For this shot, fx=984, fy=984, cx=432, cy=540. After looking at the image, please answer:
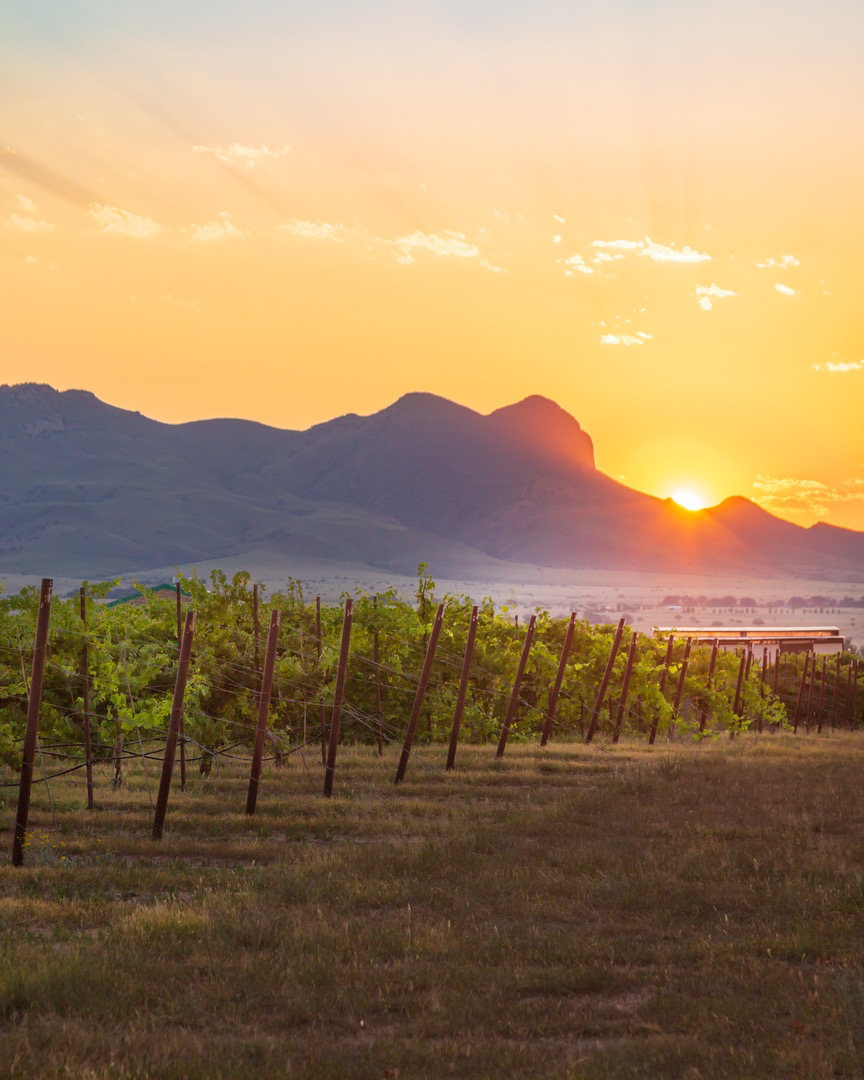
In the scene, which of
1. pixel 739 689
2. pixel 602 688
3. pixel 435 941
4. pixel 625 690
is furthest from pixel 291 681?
pixel 739 689

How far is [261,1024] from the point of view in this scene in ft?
24.2

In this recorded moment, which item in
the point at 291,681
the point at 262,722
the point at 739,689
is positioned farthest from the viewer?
the point at 739,689

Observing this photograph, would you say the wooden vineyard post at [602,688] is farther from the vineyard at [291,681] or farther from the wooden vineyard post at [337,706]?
the wooden vineyard post at [337,706]

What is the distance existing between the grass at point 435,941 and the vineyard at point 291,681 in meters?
2.18

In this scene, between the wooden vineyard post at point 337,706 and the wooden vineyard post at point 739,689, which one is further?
the wooden vineyard post at point 739,689

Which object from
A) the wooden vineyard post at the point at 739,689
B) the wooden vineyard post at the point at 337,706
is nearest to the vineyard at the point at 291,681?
the wooden vineyard post at the point at 337,706

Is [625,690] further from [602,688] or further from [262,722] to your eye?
[262,722]

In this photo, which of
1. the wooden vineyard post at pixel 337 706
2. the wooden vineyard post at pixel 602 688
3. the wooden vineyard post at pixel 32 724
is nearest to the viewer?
the wooden vineyard post at pixel 32 724

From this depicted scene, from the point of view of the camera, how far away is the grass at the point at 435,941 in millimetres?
6836

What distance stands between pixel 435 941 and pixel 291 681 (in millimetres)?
15282

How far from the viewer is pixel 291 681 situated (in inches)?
945

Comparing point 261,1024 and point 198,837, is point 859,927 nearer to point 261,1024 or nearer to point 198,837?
point 261,1024

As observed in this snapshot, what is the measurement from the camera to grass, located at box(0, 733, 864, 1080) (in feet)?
22.4

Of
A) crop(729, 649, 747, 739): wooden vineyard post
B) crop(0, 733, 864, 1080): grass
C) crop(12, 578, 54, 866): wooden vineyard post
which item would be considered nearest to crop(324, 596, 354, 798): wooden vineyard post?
crop(0, 733, 864, 1080): grass
